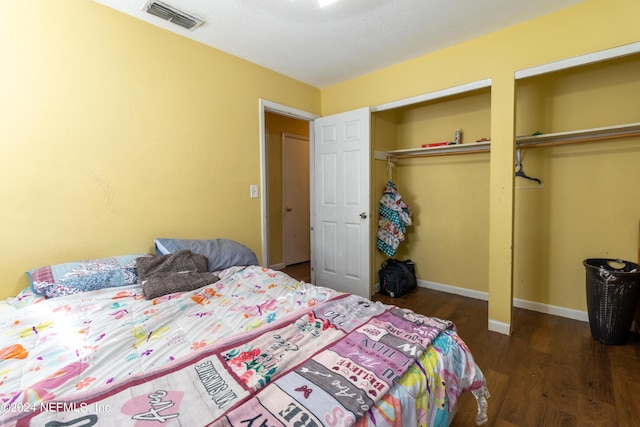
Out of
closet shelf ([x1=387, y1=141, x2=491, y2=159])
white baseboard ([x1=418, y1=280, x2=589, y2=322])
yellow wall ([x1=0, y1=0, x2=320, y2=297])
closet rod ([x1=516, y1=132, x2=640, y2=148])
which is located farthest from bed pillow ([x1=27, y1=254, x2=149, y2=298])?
closet rod ([x1=516, y1=132, x2=640, y2=148])

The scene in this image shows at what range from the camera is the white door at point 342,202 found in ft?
10.3

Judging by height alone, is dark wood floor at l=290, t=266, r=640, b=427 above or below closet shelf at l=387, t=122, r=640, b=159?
below

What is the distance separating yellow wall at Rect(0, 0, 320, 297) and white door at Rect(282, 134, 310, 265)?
1861 millimetres

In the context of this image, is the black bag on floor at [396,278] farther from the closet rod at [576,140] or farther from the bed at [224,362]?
the bed at [224,362]

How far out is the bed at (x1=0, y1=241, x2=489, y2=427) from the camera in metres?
0.78

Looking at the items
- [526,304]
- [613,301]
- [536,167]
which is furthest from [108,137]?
[526,304]

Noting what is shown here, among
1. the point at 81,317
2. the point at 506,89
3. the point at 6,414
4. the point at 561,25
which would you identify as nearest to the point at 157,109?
the point at 81,317

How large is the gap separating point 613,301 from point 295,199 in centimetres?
385

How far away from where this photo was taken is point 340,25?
7.52 ft

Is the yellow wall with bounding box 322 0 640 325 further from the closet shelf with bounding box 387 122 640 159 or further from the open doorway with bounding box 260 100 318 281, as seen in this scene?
the open doorway with bounding box 260 100 318 281

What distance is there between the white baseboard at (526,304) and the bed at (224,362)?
213cm

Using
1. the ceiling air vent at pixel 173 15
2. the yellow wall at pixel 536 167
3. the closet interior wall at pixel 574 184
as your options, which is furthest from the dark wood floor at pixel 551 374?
the ceiling air vent at pixel 173 15

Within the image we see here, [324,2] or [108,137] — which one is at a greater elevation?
[324,2]

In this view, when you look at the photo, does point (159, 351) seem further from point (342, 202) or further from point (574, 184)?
point (574, 184)
